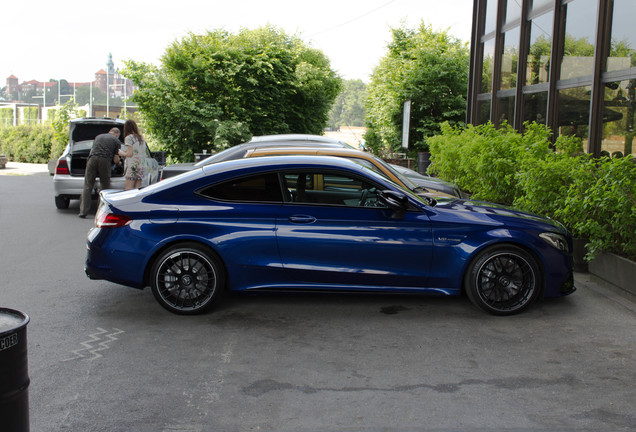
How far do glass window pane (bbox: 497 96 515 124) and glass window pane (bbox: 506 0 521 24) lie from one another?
Result: 199 centimetres

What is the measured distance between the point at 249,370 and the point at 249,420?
86cm

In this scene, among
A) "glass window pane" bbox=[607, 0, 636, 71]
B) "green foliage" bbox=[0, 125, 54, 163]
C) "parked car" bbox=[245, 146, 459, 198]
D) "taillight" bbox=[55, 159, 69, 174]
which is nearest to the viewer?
"parked car" bbox=[245, 146, 459, 198]

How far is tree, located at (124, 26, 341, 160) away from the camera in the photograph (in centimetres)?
2647

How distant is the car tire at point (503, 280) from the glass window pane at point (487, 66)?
13.3 meters

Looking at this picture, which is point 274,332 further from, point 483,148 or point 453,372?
point 483,148

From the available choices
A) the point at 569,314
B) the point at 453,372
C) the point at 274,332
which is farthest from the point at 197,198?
the point at 569,314

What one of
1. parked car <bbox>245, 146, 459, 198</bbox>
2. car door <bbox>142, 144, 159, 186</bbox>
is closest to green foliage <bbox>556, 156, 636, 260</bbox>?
parked car <bbox>245, 146, 459, 198</bbox>

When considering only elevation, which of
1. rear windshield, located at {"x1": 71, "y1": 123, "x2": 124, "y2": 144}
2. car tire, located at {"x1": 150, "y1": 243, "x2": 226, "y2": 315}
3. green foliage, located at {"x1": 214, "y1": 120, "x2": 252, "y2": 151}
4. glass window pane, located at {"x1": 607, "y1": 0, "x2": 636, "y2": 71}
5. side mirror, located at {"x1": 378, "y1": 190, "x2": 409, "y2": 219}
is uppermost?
glass window pane, located at {"x1": 607, "y1": 0, "x2": 636, "y2": 71}

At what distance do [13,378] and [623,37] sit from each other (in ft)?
36.6

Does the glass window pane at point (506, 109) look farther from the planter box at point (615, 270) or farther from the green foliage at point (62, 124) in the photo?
the green foliage at point (62, 124)

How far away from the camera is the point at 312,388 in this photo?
4457 mm

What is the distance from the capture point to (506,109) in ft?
57.6

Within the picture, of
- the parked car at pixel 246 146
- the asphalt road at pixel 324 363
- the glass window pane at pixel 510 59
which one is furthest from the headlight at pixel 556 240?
the glass window pane at pixel 510 59

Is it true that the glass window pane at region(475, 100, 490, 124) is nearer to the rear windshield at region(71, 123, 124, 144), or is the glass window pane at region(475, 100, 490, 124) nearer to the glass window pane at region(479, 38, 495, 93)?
the glass window pane at region(479, 38, 495, 93)
